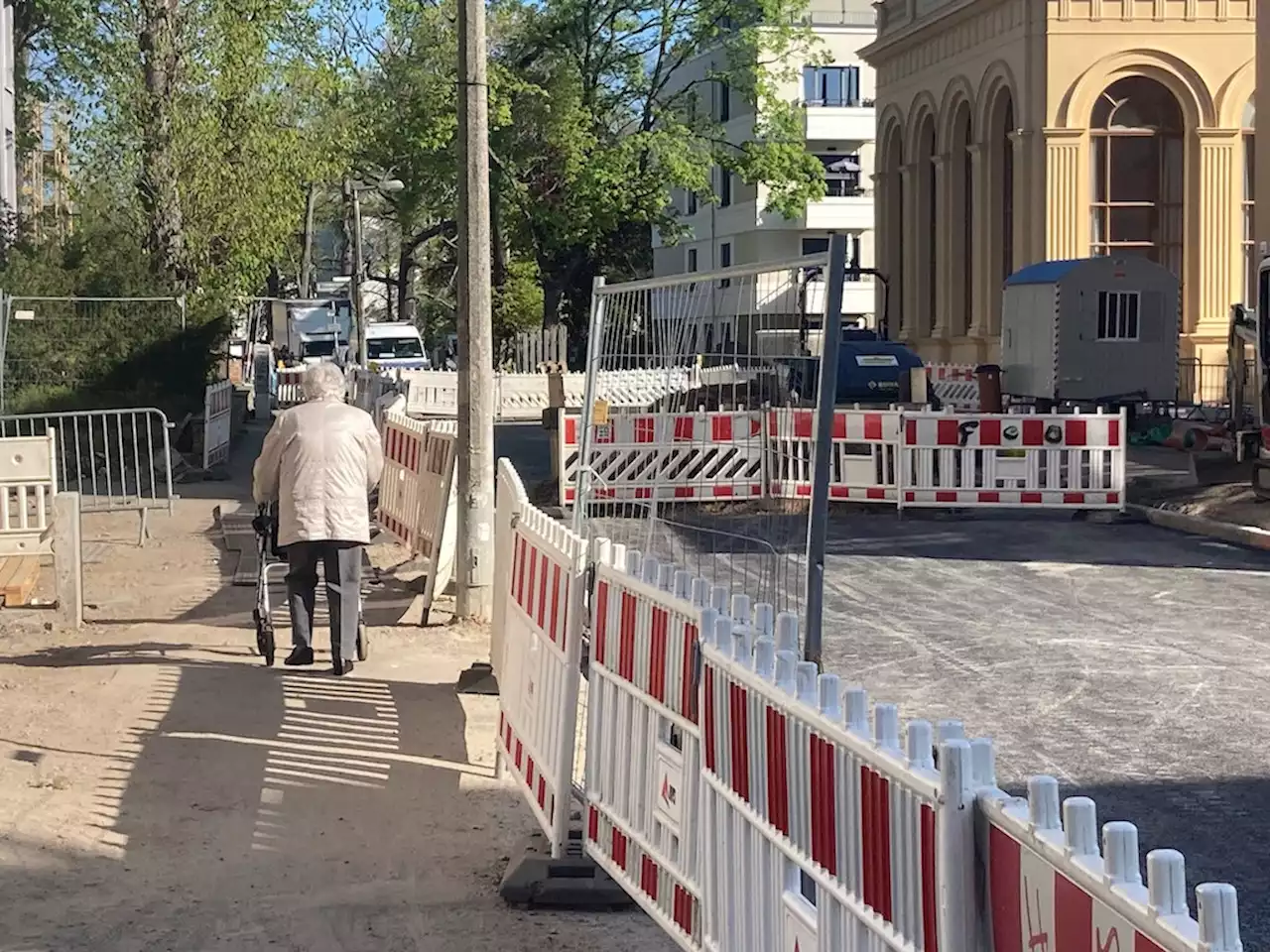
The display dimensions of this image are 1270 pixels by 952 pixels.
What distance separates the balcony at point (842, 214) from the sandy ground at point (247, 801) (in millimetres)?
58900

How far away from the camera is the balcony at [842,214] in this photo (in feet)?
229

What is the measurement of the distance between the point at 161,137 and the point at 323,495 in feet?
69.9

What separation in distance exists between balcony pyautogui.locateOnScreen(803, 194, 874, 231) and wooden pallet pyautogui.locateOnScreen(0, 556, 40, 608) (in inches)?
2263

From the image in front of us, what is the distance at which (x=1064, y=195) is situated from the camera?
3641cm

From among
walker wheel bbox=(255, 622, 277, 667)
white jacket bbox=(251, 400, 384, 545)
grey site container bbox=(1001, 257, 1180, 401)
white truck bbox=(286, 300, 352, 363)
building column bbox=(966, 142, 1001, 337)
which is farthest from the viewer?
white truck bbox=(286, 300, 352, 363)

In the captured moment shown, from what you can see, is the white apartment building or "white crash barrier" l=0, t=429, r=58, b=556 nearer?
"white crash barrier" l=0, t=429, r=58, b=556

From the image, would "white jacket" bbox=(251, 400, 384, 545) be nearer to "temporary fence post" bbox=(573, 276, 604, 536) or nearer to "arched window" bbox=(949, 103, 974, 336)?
"temporary fence post" bbox=(573, 276, 604, 536)

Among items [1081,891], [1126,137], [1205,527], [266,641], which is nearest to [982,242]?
[1126,137]

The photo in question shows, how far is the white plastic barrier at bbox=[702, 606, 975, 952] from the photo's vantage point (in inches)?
125

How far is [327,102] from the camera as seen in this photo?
1411 inches

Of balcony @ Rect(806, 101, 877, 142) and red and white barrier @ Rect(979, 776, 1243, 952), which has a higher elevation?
balcony @ Rect(806, 101, 877, 142)

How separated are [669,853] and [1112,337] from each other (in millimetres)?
26484

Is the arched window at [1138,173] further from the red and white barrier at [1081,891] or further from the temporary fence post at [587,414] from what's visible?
the red and white barrier at [1081,891]

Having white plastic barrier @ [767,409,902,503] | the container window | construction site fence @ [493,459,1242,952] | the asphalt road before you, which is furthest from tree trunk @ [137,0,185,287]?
construction site fence @ [493,459,1242,952]
